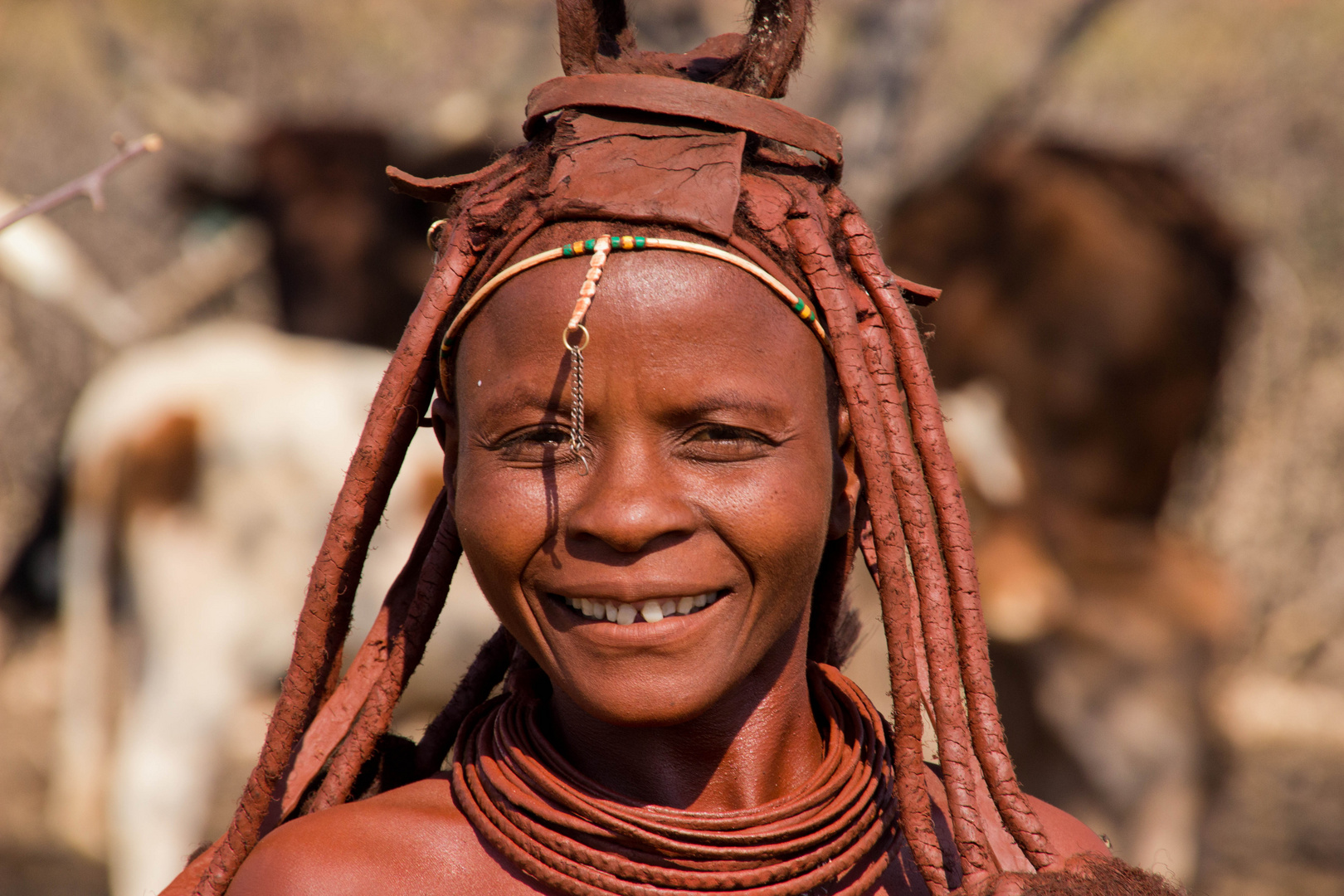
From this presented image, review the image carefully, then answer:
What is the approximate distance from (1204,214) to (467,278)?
6291 mm

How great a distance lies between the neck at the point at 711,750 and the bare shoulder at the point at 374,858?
189mm

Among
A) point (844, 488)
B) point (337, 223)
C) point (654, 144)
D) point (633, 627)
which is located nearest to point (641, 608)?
point (633, 627)

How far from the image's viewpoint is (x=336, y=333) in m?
9.36

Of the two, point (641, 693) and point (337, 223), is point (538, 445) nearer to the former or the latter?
point (641, 693)

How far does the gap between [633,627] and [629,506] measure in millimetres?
156

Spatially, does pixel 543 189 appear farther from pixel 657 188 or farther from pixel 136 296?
pixel 136 296

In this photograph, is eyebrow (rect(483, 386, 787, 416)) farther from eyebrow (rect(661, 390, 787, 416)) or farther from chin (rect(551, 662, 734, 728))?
chin (rect(551, 662, 734, 728))

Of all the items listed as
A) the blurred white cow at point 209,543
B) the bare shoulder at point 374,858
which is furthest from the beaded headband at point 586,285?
the blurred white cow at point 209,543

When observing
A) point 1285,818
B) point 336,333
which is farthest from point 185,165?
point 1285,818

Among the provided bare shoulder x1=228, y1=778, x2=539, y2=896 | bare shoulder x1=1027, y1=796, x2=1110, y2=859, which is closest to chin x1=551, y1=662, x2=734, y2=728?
bare shoulder x1=228, y1=778, x2=539, y2=896

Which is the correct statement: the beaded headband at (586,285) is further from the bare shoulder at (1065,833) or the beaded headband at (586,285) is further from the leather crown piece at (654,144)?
the bare shoulder at (1065,833)

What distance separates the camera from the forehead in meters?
1.62

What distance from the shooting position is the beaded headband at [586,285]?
5.29 feet

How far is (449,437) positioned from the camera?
1.90 m
